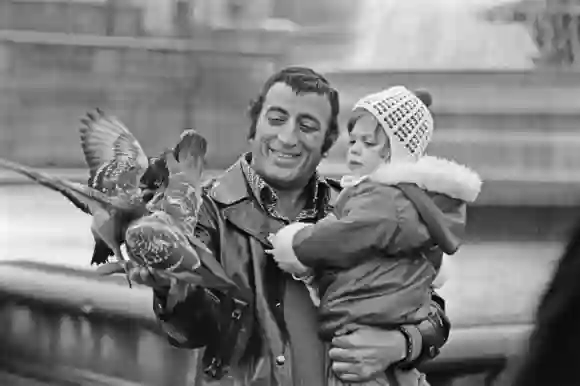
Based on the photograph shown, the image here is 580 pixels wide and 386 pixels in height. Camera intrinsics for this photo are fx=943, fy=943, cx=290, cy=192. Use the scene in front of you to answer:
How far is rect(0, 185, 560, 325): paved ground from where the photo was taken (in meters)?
2.29

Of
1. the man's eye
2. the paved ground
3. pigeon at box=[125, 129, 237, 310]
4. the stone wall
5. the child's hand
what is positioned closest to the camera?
pigeon at box=[125, 129, 237, 310]

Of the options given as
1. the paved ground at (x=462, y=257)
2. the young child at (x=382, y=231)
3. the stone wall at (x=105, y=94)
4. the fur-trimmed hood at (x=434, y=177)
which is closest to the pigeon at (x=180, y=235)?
the young child at (x=382, y=231)

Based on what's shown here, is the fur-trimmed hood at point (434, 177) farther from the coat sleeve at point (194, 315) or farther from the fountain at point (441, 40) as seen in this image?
the fountain at point (441, 40)

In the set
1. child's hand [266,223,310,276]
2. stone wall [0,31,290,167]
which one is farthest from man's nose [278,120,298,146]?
stone wall [0,31,290,167]

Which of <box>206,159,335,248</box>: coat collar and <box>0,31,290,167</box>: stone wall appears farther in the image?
<box>0,31,290,167</box>: stone wall

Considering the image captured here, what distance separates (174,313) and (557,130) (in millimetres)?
3072

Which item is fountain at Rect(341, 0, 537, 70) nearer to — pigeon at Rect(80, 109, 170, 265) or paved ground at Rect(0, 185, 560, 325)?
paved ground at Rect(0, 185, 560, 325)

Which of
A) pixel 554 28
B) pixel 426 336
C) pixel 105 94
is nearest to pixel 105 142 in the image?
pixel 426 336

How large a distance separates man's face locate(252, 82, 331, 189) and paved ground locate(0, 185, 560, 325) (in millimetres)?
814

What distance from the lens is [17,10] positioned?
631cm

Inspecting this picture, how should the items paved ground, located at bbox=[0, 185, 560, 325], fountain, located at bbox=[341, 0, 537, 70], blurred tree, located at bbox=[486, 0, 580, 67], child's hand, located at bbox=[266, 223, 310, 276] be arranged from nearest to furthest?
child's hand, located at bbox=[266, 223, 310, 276] < paved ground, located at bbox=[0, 185, 560, 325] < blurred tree, located at bbox=[486, 0, 580, 67] < fountain, located at bbox=[341, 0, 537, 70]

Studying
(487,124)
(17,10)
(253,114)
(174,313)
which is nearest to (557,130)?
(487,124)

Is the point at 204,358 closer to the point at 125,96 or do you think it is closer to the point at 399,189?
the point at 399,189

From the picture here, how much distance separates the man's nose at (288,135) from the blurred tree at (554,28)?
3.39 meters
